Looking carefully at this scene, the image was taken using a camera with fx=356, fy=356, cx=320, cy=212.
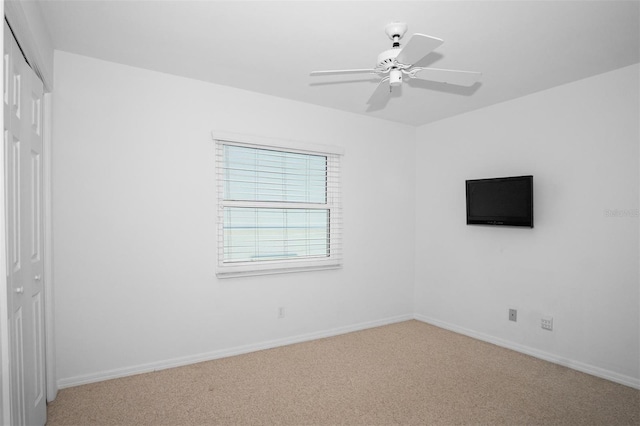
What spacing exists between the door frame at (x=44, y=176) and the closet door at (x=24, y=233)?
0.27 feet

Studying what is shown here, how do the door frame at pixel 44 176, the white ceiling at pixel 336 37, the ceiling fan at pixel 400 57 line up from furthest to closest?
1. the white ceiling at pixel 336 37
2. the ceiling fan at pixel 400 57
3. the door frame at pixel 44 176

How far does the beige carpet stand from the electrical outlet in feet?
1.11

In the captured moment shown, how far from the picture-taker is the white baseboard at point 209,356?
281 centimetres

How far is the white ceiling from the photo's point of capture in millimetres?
2133

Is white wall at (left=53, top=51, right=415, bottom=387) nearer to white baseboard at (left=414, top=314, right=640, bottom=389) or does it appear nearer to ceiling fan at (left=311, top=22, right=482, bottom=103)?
white baseboard at (left=414, top=314, right=640, bottom=389)

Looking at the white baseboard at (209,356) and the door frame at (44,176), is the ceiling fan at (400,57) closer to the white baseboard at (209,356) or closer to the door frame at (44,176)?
the door frame at (44,176)

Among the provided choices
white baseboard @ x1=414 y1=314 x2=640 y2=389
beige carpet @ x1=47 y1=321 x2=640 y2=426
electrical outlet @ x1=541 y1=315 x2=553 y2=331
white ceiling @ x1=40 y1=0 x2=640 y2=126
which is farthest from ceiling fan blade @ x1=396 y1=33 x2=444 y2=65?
white baseboard @ x1=414 y1=314 x2=640 y2=389

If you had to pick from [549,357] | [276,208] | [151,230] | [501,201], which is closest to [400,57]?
[276,208]

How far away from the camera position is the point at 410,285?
15.5ft

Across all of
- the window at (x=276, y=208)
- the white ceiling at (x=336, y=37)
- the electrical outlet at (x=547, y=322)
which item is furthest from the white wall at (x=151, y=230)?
the electrical outlet at (x=547, y=322)

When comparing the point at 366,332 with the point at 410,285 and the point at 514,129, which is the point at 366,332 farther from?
the point at 514,129

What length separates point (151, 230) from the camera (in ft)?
10.0

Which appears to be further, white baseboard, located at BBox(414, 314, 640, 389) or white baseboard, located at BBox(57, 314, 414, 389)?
white baseboard, located at BBox(414, 314, 640, 389)

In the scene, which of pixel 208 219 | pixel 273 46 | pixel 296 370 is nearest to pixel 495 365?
pixel 296 370
